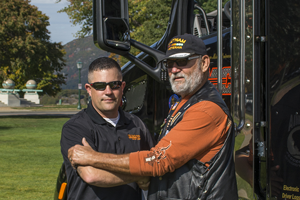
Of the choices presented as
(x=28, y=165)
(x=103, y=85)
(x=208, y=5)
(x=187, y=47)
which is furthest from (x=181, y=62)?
(x=28, y=165)

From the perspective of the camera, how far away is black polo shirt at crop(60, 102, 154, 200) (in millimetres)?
2279

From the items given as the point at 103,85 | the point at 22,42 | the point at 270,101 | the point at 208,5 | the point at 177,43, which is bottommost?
the point at 270,101

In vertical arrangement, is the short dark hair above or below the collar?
above

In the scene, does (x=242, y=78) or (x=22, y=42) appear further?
(x=22, y=42)

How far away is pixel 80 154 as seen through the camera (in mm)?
2002

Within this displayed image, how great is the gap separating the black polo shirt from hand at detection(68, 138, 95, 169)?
0.56ft

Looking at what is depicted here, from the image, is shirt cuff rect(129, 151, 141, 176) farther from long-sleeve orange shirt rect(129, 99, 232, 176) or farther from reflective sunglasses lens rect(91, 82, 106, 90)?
reflective sunglasses lens rect(91, 82, 106, 90)

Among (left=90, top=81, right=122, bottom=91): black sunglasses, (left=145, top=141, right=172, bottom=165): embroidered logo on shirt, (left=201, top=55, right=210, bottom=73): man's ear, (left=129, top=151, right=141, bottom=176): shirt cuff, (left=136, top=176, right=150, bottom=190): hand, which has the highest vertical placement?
(left=201, top=55, right=210, bottom=73): man's ear

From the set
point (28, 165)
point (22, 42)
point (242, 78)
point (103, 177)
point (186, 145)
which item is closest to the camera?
point (186, 145)

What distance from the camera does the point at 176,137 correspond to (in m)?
1.83

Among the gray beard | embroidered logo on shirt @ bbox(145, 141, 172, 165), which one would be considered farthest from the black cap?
embroidered logo on shirt @ bbox(145, 141, 172, 165)

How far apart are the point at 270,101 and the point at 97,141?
1124mm

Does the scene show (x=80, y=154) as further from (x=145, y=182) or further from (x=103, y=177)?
(x=145, y=182)

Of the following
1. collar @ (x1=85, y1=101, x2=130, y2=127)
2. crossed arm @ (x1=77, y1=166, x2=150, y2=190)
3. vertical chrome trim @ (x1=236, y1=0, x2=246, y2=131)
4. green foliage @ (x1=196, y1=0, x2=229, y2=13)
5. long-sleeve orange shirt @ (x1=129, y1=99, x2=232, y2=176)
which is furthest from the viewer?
green foliage @ (x1=196, y1=0, x2=229, y2=13)
